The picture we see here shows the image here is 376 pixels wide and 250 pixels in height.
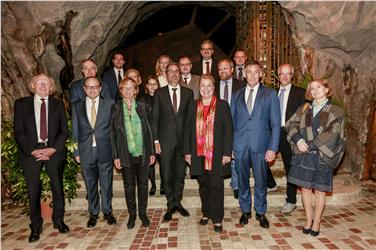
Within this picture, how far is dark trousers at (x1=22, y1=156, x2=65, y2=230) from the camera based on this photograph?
414cm

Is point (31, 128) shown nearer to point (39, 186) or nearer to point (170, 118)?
point (39, 186)

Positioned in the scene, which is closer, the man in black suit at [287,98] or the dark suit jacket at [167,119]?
the dark suit jacket at [167,119]

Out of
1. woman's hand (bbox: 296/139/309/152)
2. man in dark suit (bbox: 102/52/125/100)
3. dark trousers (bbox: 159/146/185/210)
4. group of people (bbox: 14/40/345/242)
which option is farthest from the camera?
man in dark suit (bbox: 102/52/125/100)

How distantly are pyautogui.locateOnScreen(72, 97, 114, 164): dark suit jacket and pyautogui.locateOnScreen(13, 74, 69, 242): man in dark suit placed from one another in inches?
7.0

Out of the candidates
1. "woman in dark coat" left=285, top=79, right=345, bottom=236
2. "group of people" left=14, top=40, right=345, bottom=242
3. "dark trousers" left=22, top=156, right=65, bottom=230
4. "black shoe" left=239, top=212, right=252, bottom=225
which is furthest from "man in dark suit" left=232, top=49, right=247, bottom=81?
"dark trousers" left=22, top=156, right=65, bottom=230

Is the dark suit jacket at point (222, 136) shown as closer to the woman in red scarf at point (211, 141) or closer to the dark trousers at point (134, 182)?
the woman in red scarf at point (211, 141)

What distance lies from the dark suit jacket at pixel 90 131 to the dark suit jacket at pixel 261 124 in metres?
1.87

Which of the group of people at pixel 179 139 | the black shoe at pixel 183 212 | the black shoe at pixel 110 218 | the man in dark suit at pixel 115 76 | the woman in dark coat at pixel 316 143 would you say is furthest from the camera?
the man in dark suit at pixel 115 76

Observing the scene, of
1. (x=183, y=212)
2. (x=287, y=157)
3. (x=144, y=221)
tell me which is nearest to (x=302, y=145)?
(x=287, y=157)

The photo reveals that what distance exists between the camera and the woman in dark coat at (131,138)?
421 centimetres

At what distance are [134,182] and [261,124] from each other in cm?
196

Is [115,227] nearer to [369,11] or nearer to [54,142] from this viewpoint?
[54,142]

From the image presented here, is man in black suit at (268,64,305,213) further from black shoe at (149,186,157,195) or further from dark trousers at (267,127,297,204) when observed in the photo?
black shoe at (149,186,157,195)

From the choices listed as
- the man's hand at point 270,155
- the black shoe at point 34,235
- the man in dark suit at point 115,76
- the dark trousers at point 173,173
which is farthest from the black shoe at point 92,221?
the man's hand at point 270,155
